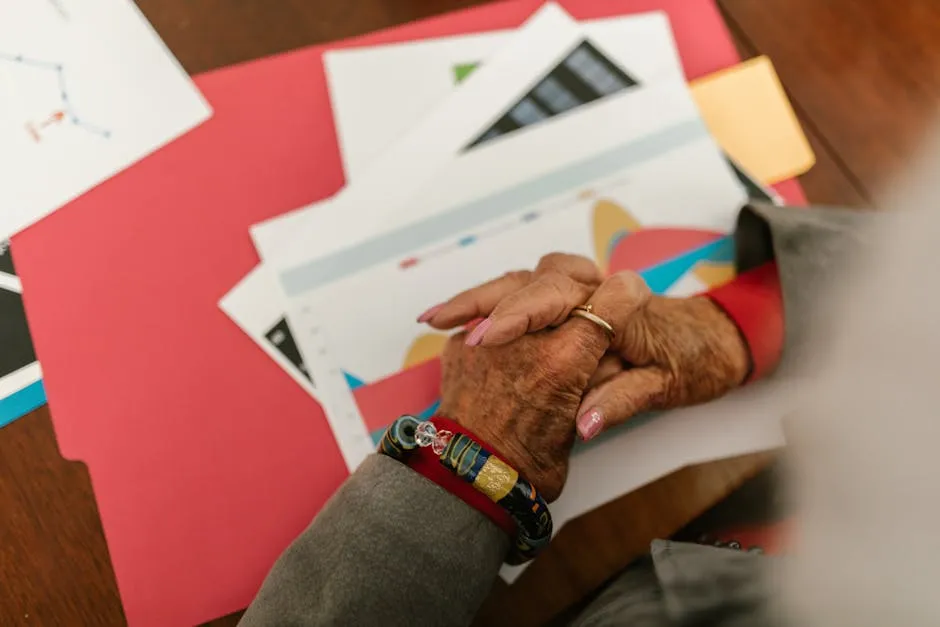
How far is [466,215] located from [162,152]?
26 cm

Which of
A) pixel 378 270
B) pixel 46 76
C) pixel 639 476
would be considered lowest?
pixel 639 476

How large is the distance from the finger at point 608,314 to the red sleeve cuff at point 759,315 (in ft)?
0.31

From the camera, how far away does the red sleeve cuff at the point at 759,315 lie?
49 cm

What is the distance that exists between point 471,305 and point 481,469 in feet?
0.39

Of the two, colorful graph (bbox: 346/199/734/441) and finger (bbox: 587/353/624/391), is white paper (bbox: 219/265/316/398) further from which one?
finger (bbox: 587/353/624/391)

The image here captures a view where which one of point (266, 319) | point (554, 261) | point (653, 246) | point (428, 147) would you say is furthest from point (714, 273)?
point (266, 319)

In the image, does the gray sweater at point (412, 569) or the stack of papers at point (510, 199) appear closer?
the gray sweater at point (412, 569)

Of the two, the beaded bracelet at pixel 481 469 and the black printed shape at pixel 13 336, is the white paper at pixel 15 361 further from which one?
the beaded bracelet at pixel 481 469

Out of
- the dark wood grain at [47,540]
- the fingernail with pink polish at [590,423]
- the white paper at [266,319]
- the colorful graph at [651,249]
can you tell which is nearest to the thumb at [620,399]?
the fingernail with pink polish at [590,423]

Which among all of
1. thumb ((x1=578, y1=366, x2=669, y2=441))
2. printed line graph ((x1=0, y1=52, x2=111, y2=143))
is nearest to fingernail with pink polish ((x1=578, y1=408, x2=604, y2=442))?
thumb ((x1=578, y1=366, x2=669, y2=441))

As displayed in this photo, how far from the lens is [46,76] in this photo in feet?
1.74

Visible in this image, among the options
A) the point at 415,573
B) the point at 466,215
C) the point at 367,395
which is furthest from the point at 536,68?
the point at 415,573

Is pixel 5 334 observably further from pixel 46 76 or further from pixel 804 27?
pixel 804 27

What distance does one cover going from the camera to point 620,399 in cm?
44
